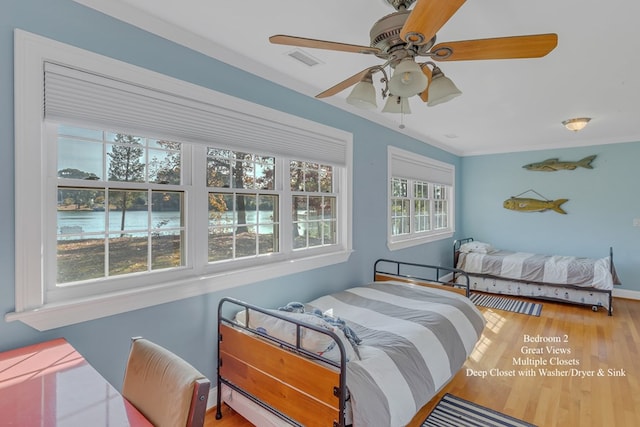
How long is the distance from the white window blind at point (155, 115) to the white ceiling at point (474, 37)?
357 millimetres

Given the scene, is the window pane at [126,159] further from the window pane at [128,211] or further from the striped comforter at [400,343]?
the striped comforter at [400,343]

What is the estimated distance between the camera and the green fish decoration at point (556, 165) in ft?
16.6

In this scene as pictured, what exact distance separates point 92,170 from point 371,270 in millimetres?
2817

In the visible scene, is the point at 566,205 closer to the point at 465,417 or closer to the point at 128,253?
the point at 465,417

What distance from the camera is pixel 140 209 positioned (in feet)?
6.37

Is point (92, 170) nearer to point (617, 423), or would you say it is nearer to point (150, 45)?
point (150, 45)

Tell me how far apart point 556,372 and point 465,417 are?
3.93ft

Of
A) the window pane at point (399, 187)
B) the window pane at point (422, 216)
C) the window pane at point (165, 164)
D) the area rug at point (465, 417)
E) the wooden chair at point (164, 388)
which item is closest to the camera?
the wooden chair at point (164, 388)

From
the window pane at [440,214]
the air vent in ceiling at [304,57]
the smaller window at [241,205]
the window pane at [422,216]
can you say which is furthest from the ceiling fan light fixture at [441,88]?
the window pane at [440,214]

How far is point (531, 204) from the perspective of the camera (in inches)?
218

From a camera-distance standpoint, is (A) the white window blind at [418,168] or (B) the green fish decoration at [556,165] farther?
(B) the green fish decoration at [556,165]

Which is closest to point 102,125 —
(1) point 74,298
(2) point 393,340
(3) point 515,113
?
(1) point 74,298

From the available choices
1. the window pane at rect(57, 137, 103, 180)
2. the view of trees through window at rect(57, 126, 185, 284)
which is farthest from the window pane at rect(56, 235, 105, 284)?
the window pane at rect(57, 137, 103, 180)

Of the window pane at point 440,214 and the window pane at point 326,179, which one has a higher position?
the window pane at point 326,179
